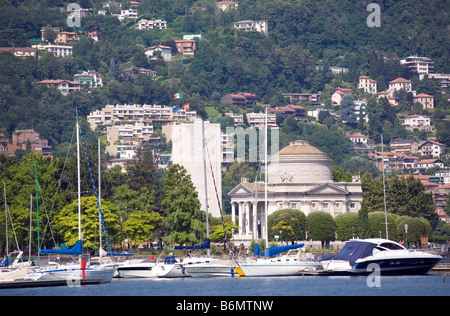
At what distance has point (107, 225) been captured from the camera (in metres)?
97.3

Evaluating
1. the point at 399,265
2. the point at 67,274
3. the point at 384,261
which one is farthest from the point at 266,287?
the point at 67,274

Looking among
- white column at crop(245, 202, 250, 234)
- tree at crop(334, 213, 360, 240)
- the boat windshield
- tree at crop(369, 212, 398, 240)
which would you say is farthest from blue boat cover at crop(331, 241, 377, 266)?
white column at crop(245, 202, 250, 234)

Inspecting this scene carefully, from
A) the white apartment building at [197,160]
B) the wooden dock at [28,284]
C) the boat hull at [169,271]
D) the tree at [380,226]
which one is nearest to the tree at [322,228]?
the tree at [380,226]

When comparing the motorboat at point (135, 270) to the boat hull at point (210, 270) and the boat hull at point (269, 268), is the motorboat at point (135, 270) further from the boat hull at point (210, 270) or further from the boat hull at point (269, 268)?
the boat hull at point (269, 268)

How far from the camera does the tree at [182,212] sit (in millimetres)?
103331

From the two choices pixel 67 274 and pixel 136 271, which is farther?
pixel 136 271

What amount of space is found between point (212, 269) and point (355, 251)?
1011 cm

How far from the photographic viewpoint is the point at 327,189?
129125 mm

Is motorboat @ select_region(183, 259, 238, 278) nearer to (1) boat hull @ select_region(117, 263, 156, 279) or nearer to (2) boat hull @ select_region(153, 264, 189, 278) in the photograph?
(2) boat hull @ select_region(153, 264, 189, 278)

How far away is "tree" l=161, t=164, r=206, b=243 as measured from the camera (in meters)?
103

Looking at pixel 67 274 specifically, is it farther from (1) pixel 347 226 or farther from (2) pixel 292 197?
(2) pixel 292 197

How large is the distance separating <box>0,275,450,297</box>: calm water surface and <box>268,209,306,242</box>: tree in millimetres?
35879
